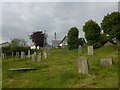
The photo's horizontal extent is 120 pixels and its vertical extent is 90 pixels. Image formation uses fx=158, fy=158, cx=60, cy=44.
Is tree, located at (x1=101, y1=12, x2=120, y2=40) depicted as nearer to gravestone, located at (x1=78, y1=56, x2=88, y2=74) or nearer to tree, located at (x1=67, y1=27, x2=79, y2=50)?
tree, located at (x1=67, y1=27, x2=79, y2=50)

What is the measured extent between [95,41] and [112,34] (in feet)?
18.8

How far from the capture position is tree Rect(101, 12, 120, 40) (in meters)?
22.9

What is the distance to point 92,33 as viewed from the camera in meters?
29.0

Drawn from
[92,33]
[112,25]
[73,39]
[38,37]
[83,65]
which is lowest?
Result: [83,65]

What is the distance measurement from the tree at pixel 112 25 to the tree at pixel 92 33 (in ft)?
15.5

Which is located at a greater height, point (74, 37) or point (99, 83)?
point (74, 37)

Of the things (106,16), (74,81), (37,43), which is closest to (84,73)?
(74,81)

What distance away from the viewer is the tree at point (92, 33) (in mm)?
28750

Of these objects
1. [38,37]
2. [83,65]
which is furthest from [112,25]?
[38,37]

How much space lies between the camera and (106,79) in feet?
23.5

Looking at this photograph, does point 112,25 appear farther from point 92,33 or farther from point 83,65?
point 83,65

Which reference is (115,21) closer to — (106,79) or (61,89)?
(106,79)

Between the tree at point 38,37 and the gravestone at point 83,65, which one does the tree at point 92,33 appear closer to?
the gravestone at point 83,65

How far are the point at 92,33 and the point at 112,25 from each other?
19.4 ft
